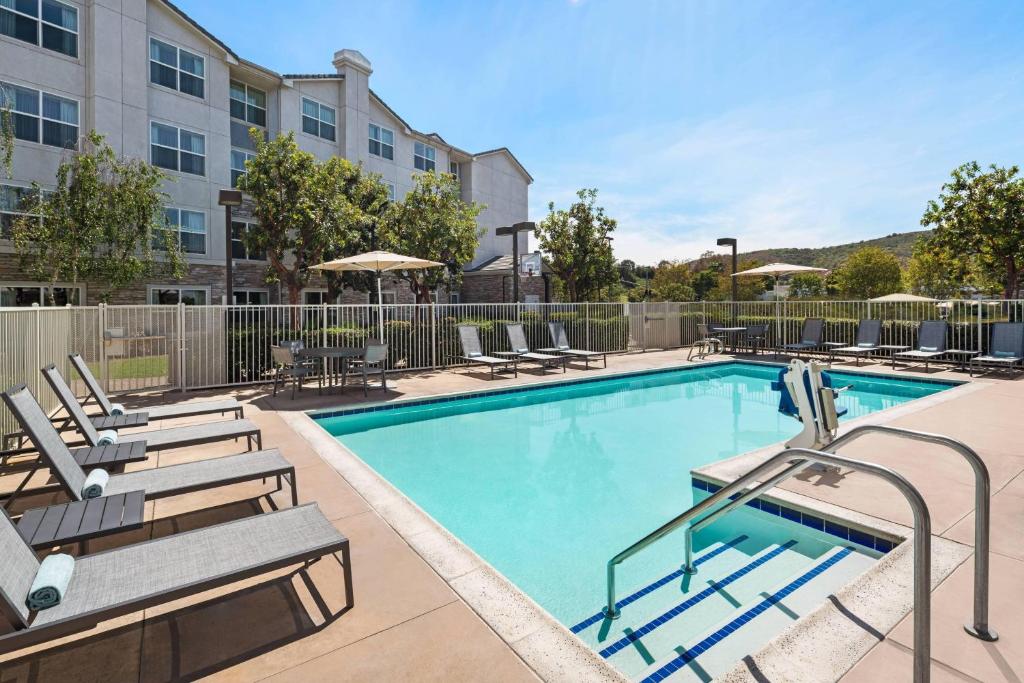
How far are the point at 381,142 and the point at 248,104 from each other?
5.69m

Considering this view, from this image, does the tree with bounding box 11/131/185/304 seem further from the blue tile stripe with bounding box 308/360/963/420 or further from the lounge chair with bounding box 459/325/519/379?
the blue tile stripe with bounding box 308/360/963/420

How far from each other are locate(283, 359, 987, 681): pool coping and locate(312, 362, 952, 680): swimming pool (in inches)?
11.8

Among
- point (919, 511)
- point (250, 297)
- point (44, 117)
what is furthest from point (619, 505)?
point (44, 117)

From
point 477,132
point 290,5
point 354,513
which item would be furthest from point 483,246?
point 354,513

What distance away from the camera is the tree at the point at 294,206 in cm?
1517

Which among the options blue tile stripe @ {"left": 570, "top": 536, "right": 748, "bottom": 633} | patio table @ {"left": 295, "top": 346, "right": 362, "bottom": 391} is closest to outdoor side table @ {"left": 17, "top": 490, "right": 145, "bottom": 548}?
blue tile stripe @ {"left": 570, "top": 536, "right": 748, "bottom": 633}

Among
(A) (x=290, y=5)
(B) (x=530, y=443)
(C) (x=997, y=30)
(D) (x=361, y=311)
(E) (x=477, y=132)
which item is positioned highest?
(E) (x=477, y=132)


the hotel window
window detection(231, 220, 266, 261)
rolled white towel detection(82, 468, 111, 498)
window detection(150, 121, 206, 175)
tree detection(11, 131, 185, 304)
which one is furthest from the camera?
the hotel window

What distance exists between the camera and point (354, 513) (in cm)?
395

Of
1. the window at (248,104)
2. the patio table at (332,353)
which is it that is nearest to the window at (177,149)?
the window at (248,104)

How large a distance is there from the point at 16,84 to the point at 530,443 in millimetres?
18331

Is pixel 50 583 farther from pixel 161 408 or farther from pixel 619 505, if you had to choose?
pixel 161 408

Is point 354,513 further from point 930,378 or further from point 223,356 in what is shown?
point 930,378

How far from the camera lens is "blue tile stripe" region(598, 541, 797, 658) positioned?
117 inches
